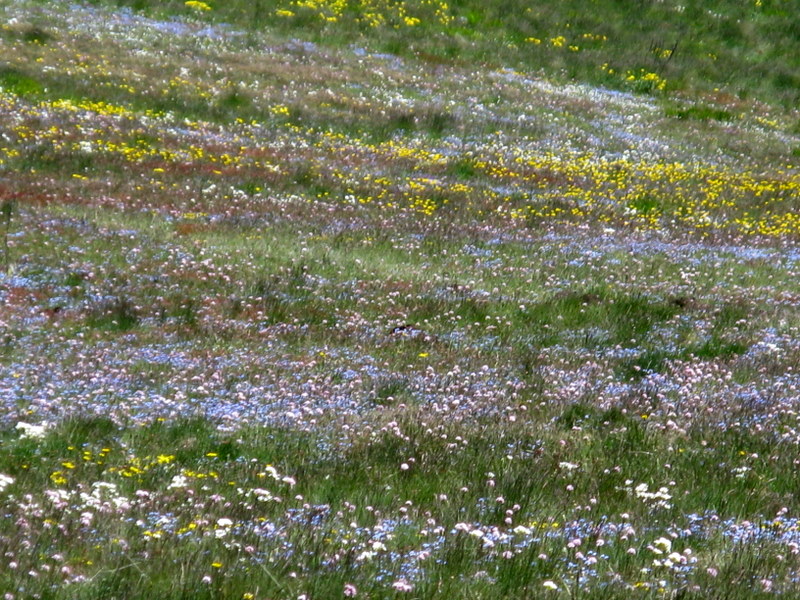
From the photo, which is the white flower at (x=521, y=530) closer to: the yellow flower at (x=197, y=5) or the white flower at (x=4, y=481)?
the white flower at (x=4, y=481)

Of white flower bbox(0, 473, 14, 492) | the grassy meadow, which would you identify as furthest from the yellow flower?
white flower bbox(0, 473, 14, 492)

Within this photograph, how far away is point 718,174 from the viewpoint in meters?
22.3

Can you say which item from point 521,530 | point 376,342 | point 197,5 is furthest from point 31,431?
point 197,5

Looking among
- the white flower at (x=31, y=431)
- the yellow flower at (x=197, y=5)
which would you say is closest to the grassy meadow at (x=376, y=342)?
the white flower at (x=31, y=431)

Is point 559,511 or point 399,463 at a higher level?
point 559,511

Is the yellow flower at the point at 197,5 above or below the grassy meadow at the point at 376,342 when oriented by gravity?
above

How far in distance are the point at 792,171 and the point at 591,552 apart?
2205 centimetres

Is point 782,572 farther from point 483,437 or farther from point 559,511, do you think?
point 483,437

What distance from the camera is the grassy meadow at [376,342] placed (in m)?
4.62

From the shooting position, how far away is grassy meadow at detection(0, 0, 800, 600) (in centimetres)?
462

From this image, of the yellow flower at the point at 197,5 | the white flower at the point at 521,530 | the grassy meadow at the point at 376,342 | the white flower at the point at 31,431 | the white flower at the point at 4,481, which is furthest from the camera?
the yellow flower at the point at 197,5

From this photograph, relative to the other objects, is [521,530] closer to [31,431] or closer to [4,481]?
[4,481]

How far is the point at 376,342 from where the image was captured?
971 centimetres

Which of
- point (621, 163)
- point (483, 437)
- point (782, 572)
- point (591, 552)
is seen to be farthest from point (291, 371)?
point (621, 163)
